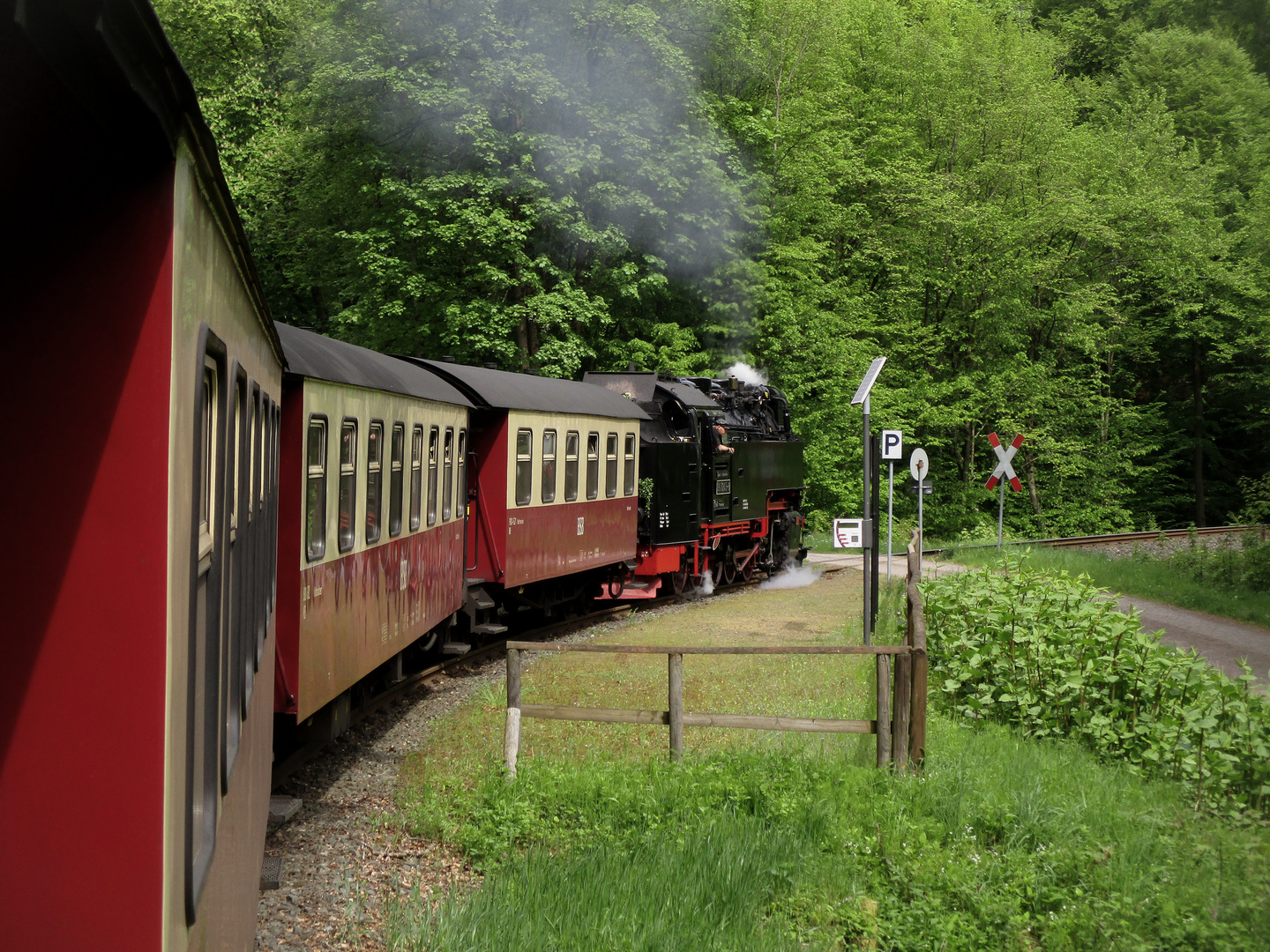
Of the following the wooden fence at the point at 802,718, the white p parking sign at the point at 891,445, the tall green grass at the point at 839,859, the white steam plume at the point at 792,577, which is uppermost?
the white p parking sign at the point at 891,445

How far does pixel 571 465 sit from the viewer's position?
15203mm

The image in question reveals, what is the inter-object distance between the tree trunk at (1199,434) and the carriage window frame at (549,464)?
29897 millimetres

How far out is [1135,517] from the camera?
38.4m

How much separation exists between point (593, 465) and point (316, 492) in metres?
9.12

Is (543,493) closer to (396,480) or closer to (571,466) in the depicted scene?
(571,466)

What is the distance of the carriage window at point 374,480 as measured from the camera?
8289 millimetres

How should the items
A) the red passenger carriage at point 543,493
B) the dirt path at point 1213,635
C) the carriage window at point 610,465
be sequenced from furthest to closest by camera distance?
the carriage window at point 610,465 < the dirt path at point 1213,635 < the red passenger carriage at point 543,493

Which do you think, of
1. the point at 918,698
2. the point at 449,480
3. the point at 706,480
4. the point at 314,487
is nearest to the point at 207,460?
the point at 314,487

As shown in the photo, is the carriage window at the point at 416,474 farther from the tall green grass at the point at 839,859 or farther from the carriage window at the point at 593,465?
the carriage window at the point at 593,465

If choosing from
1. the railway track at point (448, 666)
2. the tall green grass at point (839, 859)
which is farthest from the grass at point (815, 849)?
the railway track at point (448, 666)

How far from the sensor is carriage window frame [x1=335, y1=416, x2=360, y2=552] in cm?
758

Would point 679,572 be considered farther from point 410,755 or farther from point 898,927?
point 898,927

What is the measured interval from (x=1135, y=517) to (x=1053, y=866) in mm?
35012

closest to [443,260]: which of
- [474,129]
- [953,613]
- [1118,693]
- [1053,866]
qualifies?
[474,129]
